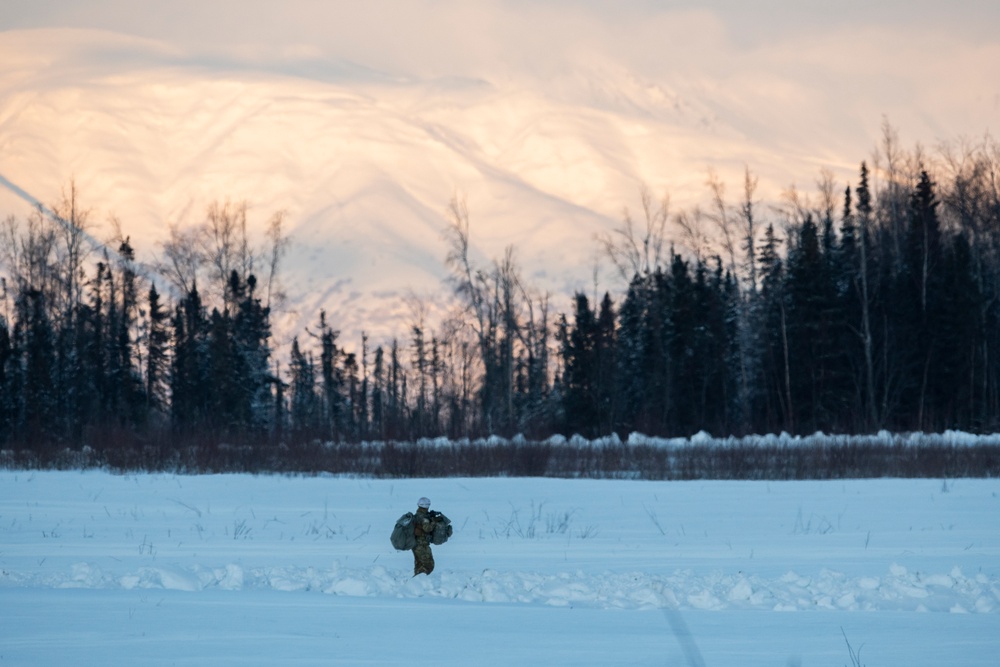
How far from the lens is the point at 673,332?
53.2m

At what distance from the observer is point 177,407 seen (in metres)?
56.8

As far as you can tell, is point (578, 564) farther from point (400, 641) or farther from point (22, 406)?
point (22, 406)

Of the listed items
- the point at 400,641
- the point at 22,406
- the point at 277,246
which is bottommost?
the point at 400,641

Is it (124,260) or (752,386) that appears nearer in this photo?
(752,386)

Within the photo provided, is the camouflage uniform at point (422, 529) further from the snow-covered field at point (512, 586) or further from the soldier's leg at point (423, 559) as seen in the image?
the snow-covered field at point (512, 586)

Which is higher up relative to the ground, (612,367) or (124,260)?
(124,260)

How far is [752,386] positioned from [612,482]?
32446 mm

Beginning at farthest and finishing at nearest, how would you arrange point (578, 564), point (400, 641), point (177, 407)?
point (177, 407), point (578, 564), point (400, 641)

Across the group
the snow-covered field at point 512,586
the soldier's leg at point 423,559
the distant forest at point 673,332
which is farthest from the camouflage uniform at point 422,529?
the distant forest at point 673,332

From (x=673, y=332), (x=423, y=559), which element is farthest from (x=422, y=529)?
(x=673, y=332)

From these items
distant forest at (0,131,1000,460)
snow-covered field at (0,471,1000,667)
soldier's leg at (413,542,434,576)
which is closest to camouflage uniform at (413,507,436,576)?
soldier's leg at (413,542,434,576)

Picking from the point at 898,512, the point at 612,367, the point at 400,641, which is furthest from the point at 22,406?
the point at 400,641

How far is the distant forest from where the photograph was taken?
45688mm

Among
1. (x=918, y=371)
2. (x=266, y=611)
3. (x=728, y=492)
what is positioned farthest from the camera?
(x=918, y=371)
